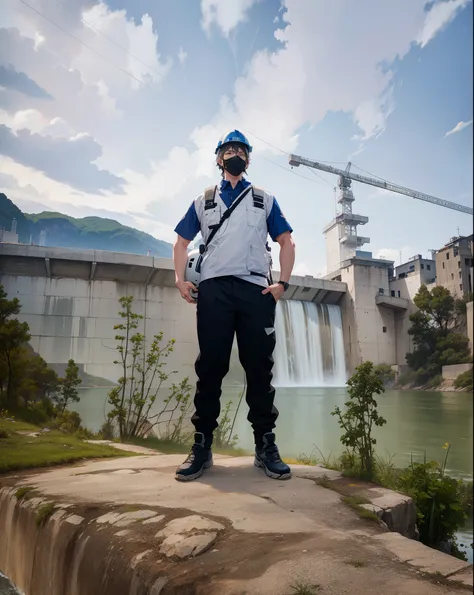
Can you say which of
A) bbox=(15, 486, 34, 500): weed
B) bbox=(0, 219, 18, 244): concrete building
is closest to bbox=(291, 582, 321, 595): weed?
bbox=(15, 486, 34, 500): weed

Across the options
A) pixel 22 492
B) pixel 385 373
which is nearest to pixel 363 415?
pixel 385 373

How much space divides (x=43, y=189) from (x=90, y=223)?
47 cm

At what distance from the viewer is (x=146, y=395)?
3.68m

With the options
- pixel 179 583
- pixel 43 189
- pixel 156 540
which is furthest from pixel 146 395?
pixel 179 583

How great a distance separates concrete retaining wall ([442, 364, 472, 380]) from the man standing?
3.02 feet

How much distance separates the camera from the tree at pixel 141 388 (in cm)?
361

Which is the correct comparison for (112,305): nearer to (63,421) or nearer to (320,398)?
(63,421)

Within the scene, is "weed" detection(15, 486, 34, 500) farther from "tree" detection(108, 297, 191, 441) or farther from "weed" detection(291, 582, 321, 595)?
"tree" detection(108, 297, 191, 441)

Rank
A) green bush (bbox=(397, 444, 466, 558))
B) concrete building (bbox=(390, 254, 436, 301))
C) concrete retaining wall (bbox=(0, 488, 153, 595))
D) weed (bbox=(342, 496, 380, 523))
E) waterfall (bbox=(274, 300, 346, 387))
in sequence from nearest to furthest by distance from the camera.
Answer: concrete retaining wall (bbox=(0, 488, 153, 595))
weed (bbox=(342, 496, 380, 523))
green bush (bbox=(397, 444, 466, 558))
concrete building (bbox=(390, 254, 436, 301))
waterfall (bbox=(274, 300, 346, 387))

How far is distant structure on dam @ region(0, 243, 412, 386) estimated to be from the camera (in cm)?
293

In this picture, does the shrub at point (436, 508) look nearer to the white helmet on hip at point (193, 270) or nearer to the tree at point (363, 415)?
the tree at point (363, 415)

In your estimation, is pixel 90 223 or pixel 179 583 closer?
pixel 179 583

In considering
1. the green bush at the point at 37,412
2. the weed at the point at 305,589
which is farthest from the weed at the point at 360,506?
the green bush at the point at 37,412

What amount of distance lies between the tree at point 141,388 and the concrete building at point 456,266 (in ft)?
8.30
